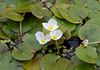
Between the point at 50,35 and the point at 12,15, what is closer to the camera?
the point at 50,35

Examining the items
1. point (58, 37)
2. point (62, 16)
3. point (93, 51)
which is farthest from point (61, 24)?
point (93, 51)

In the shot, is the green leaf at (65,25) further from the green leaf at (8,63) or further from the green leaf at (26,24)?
the green leaf at (8,63)

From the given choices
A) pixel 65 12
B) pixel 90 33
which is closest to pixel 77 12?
pixel 65 12

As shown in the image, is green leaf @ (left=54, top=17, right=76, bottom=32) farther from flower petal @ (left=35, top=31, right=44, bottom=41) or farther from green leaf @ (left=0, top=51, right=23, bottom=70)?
green leaf @ (left=0, top=51, right=23, bottom=70)

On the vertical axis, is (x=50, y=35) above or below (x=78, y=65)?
above

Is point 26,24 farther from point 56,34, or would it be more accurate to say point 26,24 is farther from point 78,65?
point 78,65

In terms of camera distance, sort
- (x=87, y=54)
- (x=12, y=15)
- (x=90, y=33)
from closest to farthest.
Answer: (x=87, y=54)
(x=90, y=33)
(x=12, y=15)
